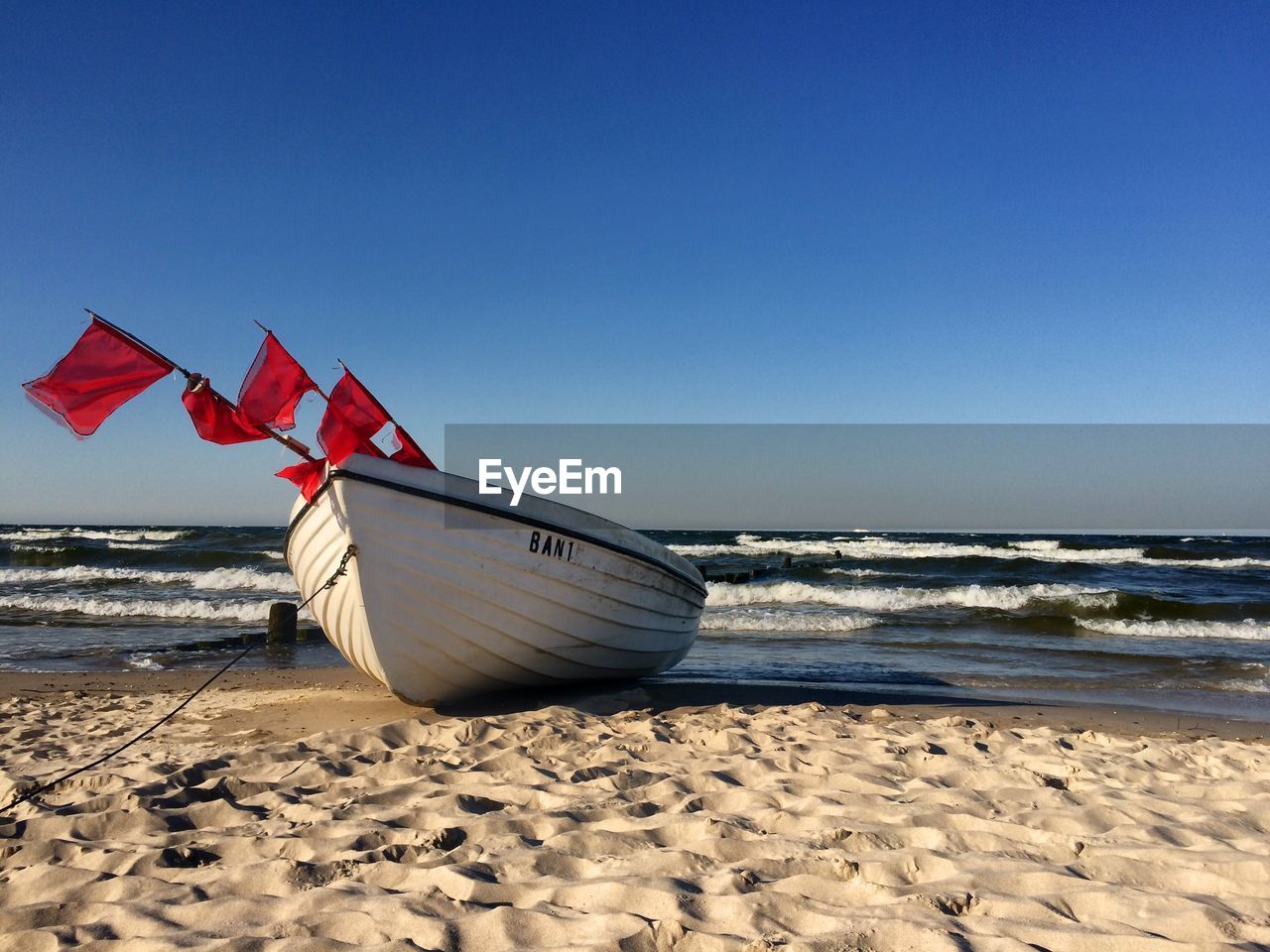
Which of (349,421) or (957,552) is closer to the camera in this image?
(349,421)

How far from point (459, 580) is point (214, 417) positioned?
1.87m

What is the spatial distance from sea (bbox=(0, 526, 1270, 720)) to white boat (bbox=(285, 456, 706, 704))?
262 cm

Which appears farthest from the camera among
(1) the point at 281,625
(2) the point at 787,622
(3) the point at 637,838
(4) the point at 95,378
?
(2) the point at 787,622

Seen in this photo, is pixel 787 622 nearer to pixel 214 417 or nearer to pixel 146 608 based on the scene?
pixel 214 417

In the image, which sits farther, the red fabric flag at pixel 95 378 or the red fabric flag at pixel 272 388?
the red fabric flag at pixel 272 388

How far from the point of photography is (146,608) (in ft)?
47.3

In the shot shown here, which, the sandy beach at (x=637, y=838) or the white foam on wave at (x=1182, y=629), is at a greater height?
the sandy beach at (x=637, y=838)

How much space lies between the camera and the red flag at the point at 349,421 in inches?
216

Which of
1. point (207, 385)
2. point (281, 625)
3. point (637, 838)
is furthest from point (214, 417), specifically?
point (281, 625)

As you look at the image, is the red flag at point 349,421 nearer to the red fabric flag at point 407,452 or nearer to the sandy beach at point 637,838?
the red fabric flag at point 407,452

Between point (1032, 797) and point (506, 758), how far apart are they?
2.72 meters

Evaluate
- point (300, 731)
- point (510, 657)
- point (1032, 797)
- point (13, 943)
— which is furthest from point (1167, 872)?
point (300, 731)

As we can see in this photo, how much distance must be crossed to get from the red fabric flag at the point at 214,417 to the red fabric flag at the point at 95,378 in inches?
7.6

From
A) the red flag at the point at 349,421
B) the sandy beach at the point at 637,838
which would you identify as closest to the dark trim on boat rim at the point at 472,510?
the red flag at the point at 349,421
